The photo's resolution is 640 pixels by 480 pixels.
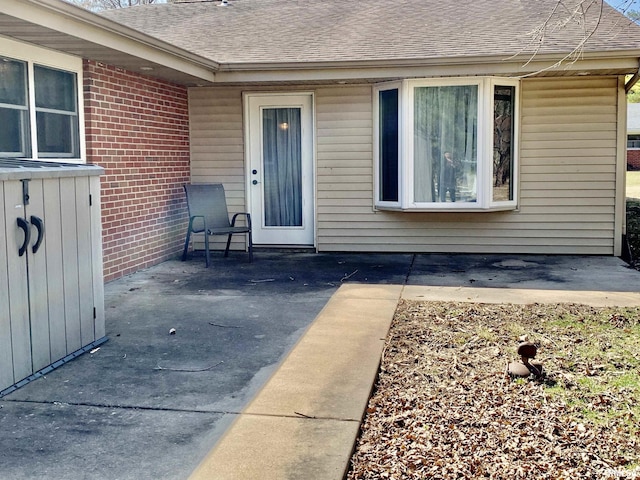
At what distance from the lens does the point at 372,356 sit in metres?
4.42

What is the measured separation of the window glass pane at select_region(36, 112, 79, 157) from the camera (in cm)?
638

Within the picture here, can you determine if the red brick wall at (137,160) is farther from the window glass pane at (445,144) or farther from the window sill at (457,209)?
the window glass pane at (445,144)

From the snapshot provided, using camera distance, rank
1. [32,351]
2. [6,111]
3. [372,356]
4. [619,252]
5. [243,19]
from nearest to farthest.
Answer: [32,351] < [372,356] < [6,111] < [619,252] < [243,19]

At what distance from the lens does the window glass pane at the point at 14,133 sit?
5.86m

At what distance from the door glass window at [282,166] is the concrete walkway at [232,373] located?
1.89 m

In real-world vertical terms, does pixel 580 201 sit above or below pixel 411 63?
below

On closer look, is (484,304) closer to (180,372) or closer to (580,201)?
(180,372)

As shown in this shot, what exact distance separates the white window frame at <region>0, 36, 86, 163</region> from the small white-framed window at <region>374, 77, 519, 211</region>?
3729mm

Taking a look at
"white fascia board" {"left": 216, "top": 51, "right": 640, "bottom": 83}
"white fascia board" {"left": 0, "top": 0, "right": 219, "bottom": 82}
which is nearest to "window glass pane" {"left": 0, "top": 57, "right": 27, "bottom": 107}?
"white fascia board" {"left": 0, "top": 0, "right": 219, "bottom": 82}

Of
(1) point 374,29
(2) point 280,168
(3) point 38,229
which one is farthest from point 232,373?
(1) point 374,29


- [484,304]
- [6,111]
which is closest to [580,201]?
[484,304]

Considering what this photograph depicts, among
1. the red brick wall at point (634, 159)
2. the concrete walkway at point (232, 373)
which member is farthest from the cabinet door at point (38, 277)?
the red brick wall at point (634, 159)

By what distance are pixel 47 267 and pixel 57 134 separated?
9.25ft

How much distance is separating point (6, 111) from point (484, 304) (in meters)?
4.34
